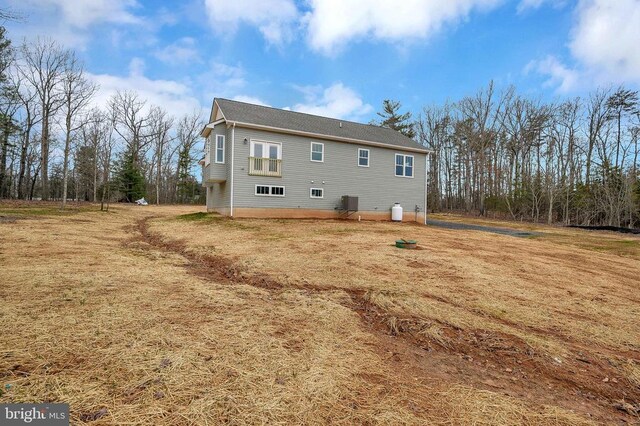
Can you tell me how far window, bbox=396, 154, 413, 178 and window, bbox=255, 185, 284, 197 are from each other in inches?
335

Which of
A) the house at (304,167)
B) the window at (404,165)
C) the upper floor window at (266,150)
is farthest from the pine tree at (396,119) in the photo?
the upper floor window at (266,150)

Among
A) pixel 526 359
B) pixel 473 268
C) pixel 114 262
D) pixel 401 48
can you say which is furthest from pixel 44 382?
pixel 401 48

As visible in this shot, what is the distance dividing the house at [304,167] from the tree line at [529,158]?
50.7 ft

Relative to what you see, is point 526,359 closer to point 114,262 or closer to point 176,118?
point 114,262

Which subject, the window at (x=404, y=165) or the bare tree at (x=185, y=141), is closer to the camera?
the window at (x=404, y=165)

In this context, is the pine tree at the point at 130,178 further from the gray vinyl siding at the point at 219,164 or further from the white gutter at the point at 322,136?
the white gutter at the point at 322,136

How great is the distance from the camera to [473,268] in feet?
21.5

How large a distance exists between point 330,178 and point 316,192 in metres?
1.27

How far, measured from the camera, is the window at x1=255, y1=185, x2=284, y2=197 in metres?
16.5

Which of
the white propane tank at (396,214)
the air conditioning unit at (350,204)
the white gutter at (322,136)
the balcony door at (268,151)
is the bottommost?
the white propane tank at (396,214)

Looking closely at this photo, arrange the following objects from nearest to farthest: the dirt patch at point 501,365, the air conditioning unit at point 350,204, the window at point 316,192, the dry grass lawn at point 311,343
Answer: the dry grass lawn at point 311,343
the dirt patch at point 501,365
the window at point 316,192
the air conditioning unit at point 350,204

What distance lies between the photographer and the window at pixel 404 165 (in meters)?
20.6

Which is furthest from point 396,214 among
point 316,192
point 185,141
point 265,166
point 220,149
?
point 185,141

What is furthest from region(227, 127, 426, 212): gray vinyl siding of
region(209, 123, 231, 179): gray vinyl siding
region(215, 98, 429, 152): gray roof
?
region(209, 123, 231, 179): gray vinyl siding
